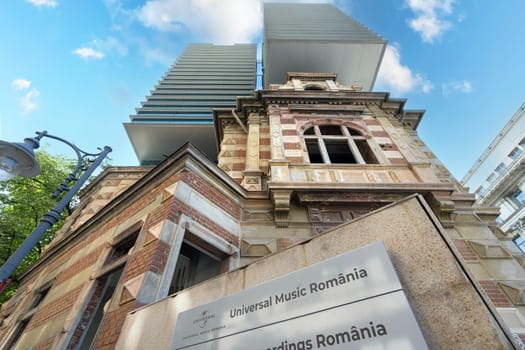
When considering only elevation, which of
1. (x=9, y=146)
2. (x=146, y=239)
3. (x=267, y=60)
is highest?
(x=267, y=60)

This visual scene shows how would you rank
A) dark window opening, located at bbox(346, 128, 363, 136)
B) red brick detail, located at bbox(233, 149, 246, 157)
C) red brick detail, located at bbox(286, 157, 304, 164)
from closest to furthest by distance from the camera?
1. red brick detail, located at bbox(286, 157, 304, 164)
2. red brick detail, located at bbox(233, 149, 246, 157)
3. dark window opening, located at bbox(346, 128, 363, 136)

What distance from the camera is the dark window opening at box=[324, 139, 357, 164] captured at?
905cm

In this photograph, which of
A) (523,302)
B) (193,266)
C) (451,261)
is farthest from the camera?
(193,266)

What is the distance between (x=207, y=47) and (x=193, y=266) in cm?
4092

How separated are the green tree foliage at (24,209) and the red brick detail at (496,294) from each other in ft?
46.5

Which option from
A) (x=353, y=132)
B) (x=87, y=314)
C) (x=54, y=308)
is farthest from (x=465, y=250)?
(x=54, y=308)

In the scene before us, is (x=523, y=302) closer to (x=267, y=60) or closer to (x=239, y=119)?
(x=239, y=119)

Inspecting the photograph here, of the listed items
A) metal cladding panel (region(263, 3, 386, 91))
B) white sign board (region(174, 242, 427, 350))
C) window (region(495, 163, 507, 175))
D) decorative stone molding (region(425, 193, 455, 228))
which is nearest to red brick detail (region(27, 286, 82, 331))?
white sign board (region(174, 242, 427, 350))

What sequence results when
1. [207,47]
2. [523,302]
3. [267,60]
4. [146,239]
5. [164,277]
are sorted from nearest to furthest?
[164,277] < [146,239] < [523,302] < [267,60] < [207,47]

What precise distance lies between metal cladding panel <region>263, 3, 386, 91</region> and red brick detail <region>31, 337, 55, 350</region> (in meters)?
18.2

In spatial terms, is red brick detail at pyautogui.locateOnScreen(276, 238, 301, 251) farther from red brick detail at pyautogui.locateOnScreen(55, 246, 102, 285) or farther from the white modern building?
the white modern building

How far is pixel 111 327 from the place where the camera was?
3.48m

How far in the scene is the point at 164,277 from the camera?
12.4 feet

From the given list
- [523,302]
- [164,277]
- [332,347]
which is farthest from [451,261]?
[523,302]
